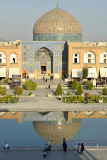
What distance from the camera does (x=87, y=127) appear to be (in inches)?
750

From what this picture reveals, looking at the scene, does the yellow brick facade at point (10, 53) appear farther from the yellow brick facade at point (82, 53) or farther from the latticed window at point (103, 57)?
the latticed window at point (103, 57)

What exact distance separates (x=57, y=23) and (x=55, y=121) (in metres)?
24.9

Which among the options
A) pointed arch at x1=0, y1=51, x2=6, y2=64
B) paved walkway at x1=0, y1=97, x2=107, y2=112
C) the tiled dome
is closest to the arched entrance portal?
the tiled dome

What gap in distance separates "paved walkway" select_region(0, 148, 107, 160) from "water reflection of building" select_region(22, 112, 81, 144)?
180cm

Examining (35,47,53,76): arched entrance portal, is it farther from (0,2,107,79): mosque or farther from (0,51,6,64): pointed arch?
(0,51,6,64): pointed arch

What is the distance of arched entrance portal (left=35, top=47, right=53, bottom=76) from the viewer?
143ft

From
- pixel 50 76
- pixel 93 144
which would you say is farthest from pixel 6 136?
pixel 50 76

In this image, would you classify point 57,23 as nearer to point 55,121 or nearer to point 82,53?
point 82,53

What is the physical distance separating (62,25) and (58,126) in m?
26.0

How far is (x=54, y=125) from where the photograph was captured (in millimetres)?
19688

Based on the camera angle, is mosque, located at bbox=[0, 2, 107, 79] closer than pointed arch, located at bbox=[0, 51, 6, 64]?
Yes

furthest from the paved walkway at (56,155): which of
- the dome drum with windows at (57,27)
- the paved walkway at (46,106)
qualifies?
the dome drum with windows at (57,27)

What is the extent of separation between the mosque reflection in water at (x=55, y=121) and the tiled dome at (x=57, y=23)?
72.9ft

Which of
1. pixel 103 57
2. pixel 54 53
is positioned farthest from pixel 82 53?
pixel 54 53
